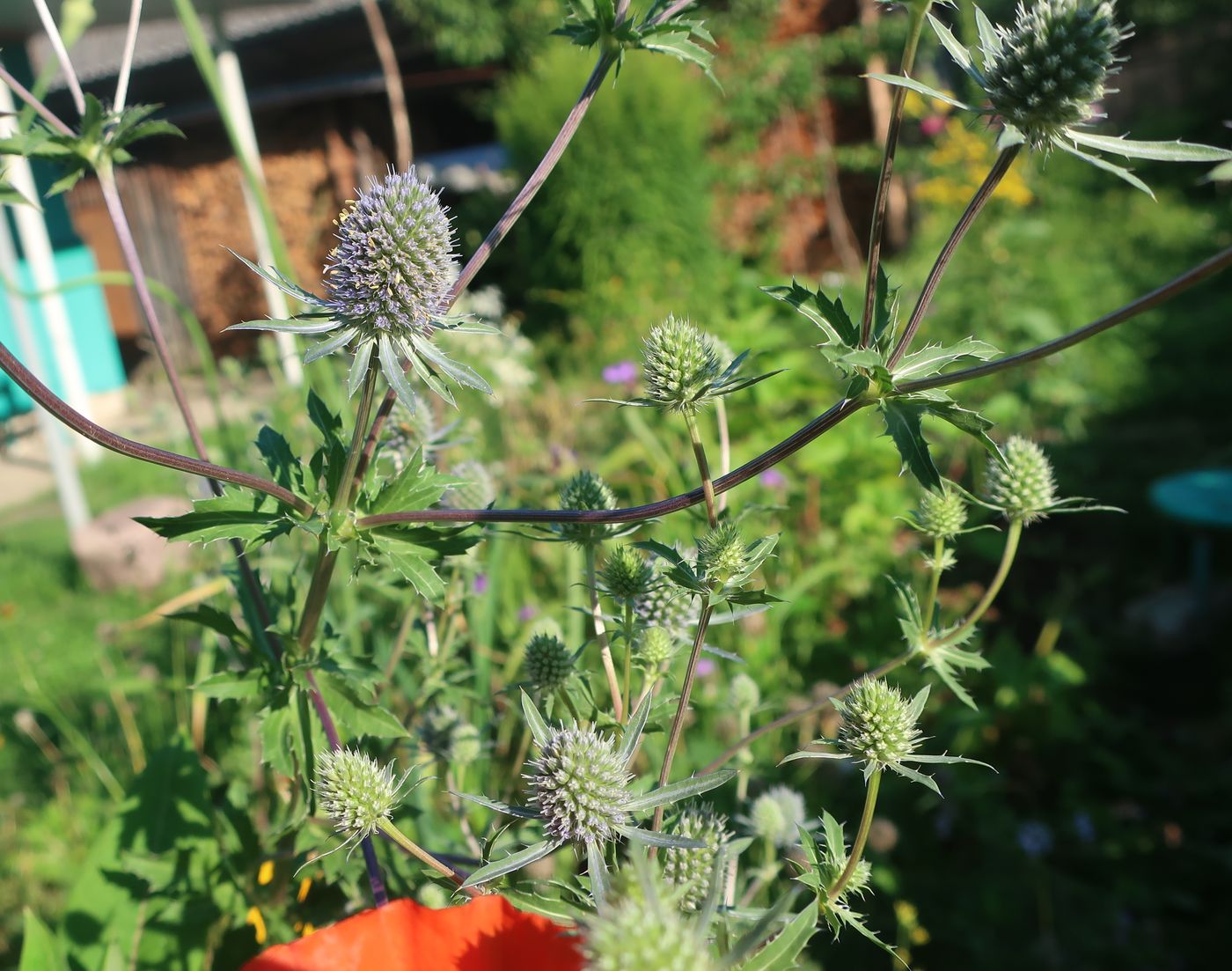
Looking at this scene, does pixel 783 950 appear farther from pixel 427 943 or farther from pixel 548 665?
pixel 548 665

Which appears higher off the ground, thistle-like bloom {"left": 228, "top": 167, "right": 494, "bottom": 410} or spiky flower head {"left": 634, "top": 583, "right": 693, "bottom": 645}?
thistle-like bloom {"left": 228, "top": 167, "right": 494, "bottom": 410}

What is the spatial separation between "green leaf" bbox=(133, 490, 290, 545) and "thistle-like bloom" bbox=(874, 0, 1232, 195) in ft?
2.29

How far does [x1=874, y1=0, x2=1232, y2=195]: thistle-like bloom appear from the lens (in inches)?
31.3

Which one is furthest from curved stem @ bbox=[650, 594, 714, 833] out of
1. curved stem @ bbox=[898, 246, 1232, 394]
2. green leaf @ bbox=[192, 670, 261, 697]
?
green leaf @ bbox=[192, 670, 261, 697]

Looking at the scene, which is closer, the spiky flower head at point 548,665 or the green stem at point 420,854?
the green stem at point 420,854

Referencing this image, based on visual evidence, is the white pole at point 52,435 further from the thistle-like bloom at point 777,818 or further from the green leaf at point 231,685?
the thistle-like bloom at point 777,818

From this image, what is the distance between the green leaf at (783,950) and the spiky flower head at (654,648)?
13.5 inches

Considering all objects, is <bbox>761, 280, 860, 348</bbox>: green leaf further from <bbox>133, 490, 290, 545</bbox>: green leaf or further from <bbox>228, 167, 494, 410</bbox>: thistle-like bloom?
<bbox>133, 490, 290, 545</bbox>: green leaf

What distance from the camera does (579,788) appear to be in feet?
2.37

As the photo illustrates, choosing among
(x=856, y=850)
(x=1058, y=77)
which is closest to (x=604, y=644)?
(x=856, y=850)

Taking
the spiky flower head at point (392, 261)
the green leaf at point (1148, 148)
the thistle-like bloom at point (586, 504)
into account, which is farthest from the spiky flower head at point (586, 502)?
the green leaf at point (1148, 148)

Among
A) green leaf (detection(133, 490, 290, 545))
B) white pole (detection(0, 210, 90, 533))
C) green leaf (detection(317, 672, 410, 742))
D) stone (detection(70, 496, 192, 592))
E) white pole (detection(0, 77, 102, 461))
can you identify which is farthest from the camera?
white pole (detection(0, 77, 102, 461))

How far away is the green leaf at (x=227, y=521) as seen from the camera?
0.82m

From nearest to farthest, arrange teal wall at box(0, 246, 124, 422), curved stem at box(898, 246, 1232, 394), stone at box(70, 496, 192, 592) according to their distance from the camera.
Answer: curved stem at box(898, 246, 1232, 394)
stone at box(70, 496, 192, 592)
teal wall at box(0, 246, 124, 422)
